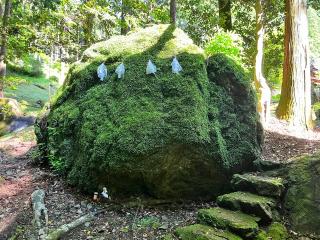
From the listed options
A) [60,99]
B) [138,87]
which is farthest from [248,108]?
[60,99]

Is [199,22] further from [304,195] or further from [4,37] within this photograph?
[304,195]

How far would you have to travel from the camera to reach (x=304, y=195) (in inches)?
178

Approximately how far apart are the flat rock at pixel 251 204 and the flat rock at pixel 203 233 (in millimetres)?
521

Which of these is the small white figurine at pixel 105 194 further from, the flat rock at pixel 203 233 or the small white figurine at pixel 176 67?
the small white figurine at pixel 176 67

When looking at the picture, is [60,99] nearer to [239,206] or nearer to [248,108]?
[248,108]

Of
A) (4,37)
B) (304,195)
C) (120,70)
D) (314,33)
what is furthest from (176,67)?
(314,33)

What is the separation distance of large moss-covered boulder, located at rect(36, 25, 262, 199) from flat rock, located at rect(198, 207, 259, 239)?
967 millimetres

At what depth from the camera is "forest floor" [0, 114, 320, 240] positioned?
458 cm

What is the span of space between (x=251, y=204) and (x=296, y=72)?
551cm

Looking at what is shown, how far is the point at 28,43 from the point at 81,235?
8377 mm

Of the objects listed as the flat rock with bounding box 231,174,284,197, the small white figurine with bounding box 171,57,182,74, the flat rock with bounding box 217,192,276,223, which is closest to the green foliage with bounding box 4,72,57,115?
the small white figurine with bounding box 171,57,182,74

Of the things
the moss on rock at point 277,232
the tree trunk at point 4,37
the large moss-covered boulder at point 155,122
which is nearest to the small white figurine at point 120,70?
the large moss-covered boulder at point 155,122

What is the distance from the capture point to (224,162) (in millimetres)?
5352

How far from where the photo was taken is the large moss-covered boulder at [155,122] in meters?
5.11
